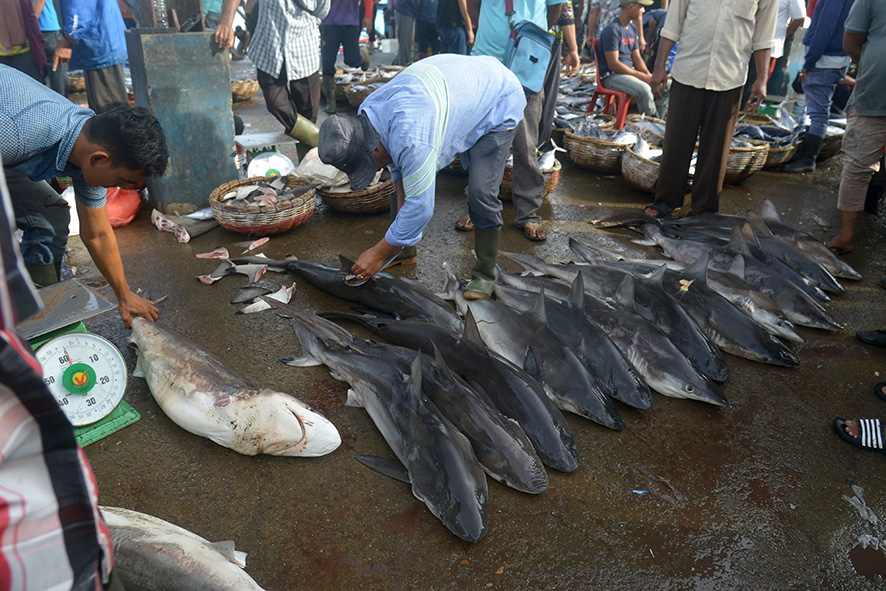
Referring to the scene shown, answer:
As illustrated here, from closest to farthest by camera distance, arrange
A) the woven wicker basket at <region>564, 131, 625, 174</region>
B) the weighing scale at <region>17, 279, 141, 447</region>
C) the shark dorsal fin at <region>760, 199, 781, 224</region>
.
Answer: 1. the weighing scale at <region>17, 279, 141, 447</region>
2. the shark dorsal fin at <region>760, 199, 781, 224</region>
3. the woven wicker basket at <region>564, 131, 625, 174</region>

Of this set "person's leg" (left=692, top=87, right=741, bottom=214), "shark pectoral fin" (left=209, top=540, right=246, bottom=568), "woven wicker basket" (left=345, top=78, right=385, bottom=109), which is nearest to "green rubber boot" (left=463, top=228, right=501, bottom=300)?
"shark pectoral fin" (left=209, top=540, right=246, bottom=568)

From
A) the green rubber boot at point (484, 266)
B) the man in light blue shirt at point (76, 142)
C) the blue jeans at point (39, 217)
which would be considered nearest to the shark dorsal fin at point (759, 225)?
the green rubber boot at point (484, 266)

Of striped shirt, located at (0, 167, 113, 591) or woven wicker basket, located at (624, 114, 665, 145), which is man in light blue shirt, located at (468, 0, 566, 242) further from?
striped shirt, located at (0, 167, 113, 591)

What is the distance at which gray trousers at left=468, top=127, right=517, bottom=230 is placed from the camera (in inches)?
154

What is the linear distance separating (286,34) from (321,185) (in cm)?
171

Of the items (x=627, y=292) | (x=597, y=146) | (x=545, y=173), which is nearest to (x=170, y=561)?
(x=627, y=292)

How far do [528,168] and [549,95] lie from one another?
1184 mm

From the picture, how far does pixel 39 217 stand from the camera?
3.61 metres

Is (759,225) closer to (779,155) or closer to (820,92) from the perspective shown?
(779,155)

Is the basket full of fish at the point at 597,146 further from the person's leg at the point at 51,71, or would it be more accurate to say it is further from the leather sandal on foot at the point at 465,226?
the person's leg at the point at 51,71

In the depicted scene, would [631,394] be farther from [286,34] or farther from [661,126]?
[661,126]

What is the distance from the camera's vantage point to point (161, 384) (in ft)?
10.1

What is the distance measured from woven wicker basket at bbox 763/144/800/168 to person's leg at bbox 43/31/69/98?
8184mm

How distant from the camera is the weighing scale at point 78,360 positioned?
2586mm
